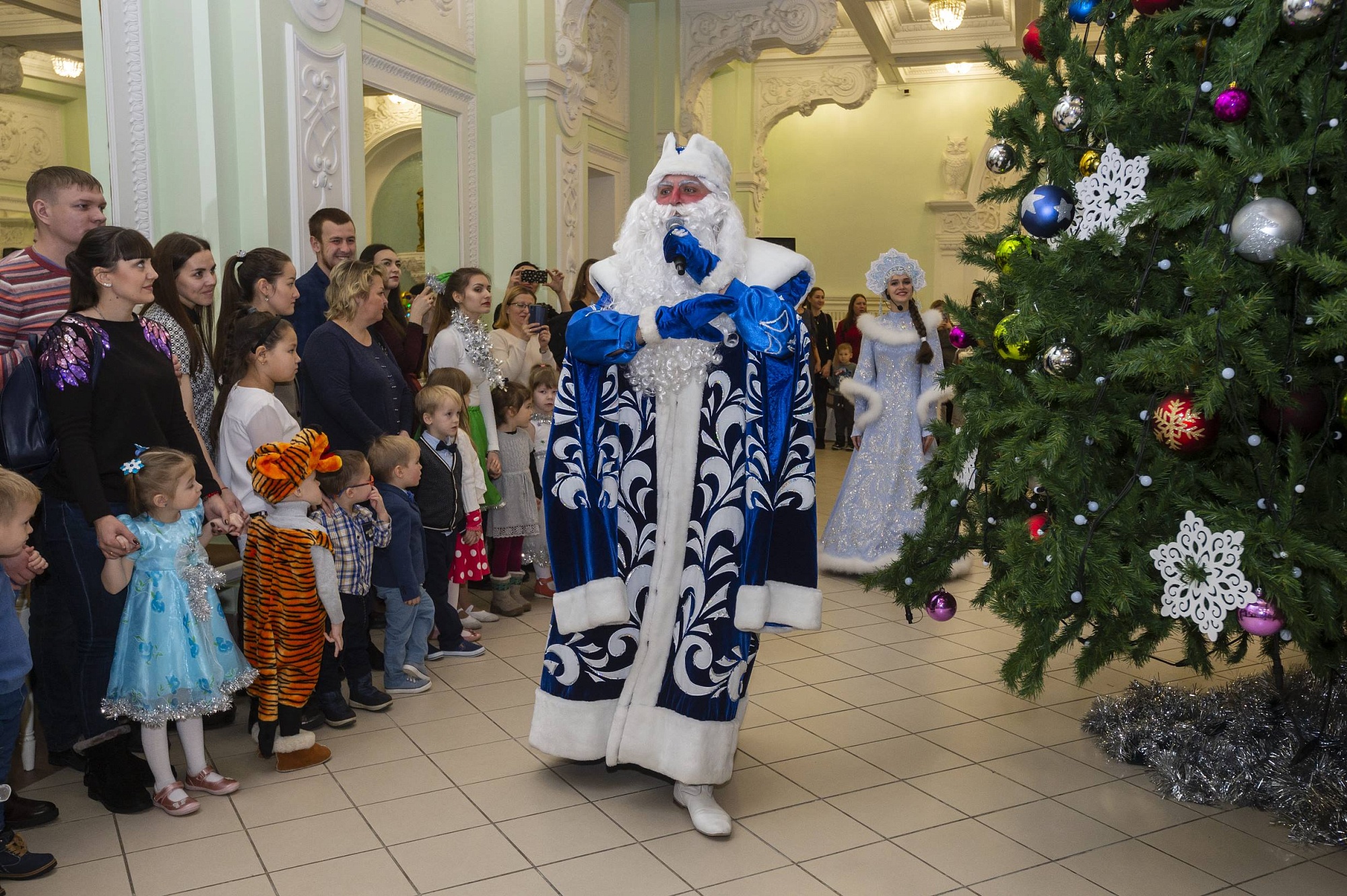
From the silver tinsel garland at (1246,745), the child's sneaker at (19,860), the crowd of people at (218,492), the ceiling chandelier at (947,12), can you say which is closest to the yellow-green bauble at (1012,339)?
the crowd of people at (218,492)

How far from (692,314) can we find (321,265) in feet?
8.12

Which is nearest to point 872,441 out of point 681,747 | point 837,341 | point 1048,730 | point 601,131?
point 1048,730

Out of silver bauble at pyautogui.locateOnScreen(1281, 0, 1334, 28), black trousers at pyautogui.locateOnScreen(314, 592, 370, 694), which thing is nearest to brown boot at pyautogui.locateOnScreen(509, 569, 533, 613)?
black trousers at pyautogui.locateOnScreen(314, 592, 370, 694)

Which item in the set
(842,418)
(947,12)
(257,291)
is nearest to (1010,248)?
(257,291)

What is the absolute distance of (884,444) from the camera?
6.04 meters

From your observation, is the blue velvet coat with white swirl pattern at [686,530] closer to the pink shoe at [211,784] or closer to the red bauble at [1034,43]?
the red bauble at [1034,43]

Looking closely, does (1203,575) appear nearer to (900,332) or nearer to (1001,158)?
(1001,158)

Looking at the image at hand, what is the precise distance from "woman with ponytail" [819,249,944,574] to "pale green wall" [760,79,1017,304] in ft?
26.9

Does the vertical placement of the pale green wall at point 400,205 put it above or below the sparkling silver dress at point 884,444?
above

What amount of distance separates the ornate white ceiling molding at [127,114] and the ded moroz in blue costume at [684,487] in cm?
262

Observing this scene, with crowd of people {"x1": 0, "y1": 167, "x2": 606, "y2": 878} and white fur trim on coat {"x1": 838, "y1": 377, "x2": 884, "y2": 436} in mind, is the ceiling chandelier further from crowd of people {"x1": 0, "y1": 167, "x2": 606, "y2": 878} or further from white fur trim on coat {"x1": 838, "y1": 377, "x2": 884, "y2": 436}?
crowd of people {"x1": 0, "y1": 167, "x2": 606, "y2": 878}

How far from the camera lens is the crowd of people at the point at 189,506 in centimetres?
300

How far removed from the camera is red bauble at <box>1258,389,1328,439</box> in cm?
Result: 253

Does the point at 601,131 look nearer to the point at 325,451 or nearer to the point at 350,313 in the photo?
the point at 350,313
